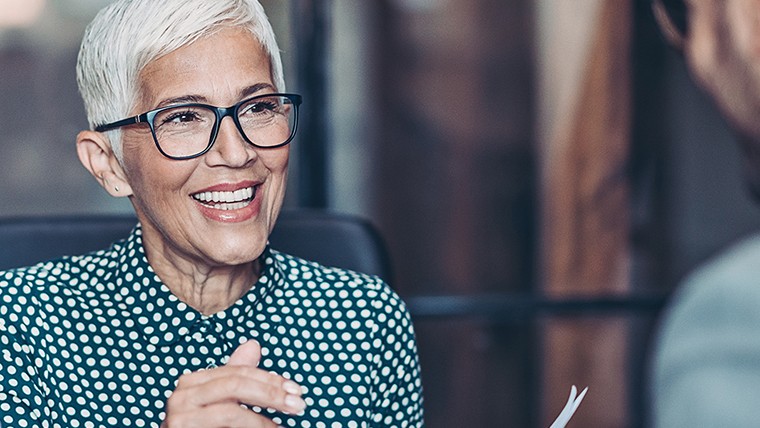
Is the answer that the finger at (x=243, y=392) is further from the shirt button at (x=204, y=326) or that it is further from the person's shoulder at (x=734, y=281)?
the person's shoulder at (x=734, y=281)

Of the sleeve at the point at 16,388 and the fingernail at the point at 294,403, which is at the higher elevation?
the fingernail at the point at 294,403

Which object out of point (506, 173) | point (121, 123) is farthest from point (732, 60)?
point (506, 173)

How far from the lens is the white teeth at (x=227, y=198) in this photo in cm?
113

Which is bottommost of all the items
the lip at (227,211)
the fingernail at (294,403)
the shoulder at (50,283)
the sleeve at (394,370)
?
the sleeve at (394,370)

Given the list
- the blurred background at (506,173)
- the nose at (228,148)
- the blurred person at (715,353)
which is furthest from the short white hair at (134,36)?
the blurred background at (506,173)

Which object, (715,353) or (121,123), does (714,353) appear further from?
(121,123)

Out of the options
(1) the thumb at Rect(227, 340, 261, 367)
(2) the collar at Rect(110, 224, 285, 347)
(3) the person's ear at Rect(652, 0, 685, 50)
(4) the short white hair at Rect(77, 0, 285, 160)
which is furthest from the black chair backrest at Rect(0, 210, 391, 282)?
(3) the person's ear at Rect(652, 0, 685, 50)

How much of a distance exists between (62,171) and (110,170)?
1283 mm

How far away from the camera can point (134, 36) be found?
1.08m

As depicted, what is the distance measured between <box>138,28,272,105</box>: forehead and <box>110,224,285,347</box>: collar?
0.22 metres

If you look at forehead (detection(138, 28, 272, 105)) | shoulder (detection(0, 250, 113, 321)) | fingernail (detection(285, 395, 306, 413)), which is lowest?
fingernail (detection(285, 395, 306, 413))

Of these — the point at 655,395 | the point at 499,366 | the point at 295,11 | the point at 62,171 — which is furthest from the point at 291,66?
the point at 655,395

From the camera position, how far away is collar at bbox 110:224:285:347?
116 cm

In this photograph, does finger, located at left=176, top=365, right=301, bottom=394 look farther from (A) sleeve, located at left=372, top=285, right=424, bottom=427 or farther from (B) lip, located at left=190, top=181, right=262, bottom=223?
(A) sleeve, located at left=372, top=285, right=424, bottom=427
